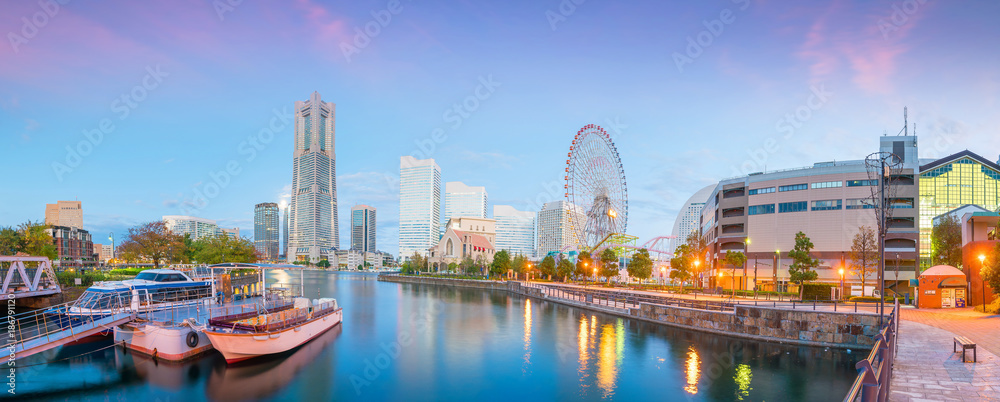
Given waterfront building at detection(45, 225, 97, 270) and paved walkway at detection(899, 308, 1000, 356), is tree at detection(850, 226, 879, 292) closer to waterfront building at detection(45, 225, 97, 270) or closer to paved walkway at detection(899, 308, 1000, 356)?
paved walkway at detection(899, 308, 1000, 356)

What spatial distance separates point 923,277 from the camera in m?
37.7

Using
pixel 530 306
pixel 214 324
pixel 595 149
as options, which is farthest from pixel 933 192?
pixel 214 324

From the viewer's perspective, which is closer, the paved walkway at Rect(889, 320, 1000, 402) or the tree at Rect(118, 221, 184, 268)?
the paved walkway at Rect(889, 320, 1000, 402)

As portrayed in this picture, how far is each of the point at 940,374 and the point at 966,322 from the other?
1803cm

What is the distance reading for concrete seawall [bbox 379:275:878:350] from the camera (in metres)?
30.6

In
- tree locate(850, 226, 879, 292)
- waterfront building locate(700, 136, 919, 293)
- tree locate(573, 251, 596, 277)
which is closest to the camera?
tree locate(850, 226, 879, 292)

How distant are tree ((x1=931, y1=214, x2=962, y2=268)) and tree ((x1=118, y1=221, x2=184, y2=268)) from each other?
101 m

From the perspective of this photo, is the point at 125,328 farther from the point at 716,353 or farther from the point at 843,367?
the point at 843,367

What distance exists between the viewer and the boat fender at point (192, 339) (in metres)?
25.6

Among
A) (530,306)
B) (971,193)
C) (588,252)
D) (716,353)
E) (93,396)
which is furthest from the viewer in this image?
(588,252)

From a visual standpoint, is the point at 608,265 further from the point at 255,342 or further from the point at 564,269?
the point at 255,342

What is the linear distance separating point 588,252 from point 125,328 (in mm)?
71293

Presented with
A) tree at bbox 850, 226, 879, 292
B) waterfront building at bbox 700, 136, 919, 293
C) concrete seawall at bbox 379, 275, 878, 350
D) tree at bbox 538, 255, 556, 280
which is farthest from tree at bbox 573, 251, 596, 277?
concrete seawall at bbox 379, 275, 878, 350

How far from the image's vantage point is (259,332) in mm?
25656
